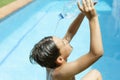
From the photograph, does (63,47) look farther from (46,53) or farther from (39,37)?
(39,37)

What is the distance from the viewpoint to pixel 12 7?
5.51 meters

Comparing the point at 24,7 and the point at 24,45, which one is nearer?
the point at 24,45

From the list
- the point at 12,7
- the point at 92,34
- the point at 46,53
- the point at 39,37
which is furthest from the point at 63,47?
the point at 12,7

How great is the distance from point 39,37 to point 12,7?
5.03ft

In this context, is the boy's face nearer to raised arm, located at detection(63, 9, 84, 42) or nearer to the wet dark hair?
the wet dark hair

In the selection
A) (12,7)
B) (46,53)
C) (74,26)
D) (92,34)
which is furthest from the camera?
(12,7)

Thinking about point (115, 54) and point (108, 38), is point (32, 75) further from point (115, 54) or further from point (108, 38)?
point (108, 38)

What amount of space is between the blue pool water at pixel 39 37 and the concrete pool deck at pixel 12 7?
0.08m

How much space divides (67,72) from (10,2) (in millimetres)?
4569

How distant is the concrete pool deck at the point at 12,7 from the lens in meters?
5.01

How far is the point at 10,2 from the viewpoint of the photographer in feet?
19.4

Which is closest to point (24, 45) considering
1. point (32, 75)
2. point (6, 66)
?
point (6, 66)

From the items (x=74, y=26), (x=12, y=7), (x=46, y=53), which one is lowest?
(x=12, y=7)

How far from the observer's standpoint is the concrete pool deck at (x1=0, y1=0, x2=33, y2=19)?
5.01 meters
